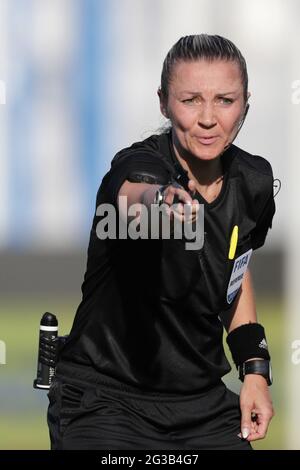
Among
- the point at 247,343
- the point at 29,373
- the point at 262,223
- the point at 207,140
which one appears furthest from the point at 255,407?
the point at 29,373

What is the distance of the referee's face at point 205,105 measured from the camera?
2912 mm

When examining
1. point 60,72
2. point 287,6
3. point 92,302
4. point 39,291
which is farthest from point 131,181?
point 39,291

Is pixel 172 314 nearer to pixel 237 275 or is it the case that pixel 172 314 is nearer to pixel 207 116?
pixel 237 275

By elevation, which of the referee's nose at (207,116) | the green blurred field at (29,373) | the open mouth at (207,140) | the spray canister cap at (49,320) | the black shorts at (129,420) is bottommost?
the green blurred field at (29,373)

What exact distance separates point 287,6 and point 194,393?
492 cm

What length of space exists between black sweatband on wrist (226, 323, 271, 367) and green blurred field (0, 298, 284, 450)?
9.03ft

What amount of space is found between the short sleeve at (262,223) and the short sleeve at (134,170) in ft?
1.58

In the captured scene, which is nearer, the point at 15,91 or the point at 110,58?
the point at 110,58

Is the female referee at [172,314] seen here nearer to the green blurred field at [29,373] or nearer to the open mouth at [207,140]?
the open mouth at [207,140]

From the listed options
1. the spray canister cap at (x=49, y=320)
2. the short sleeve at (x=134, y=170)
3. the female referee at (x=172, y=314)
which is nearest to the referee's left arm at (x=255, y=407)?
the female referee at (x=172, y=314)

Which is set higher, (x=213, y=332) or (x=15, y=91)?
(x=15, y=91)

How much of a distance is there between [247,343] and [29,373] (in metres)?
5.12

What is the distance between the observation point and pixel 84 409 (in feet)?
9.68

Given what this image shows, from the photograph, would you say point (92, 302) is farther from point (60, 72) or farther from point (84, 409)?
point (60, 72)
